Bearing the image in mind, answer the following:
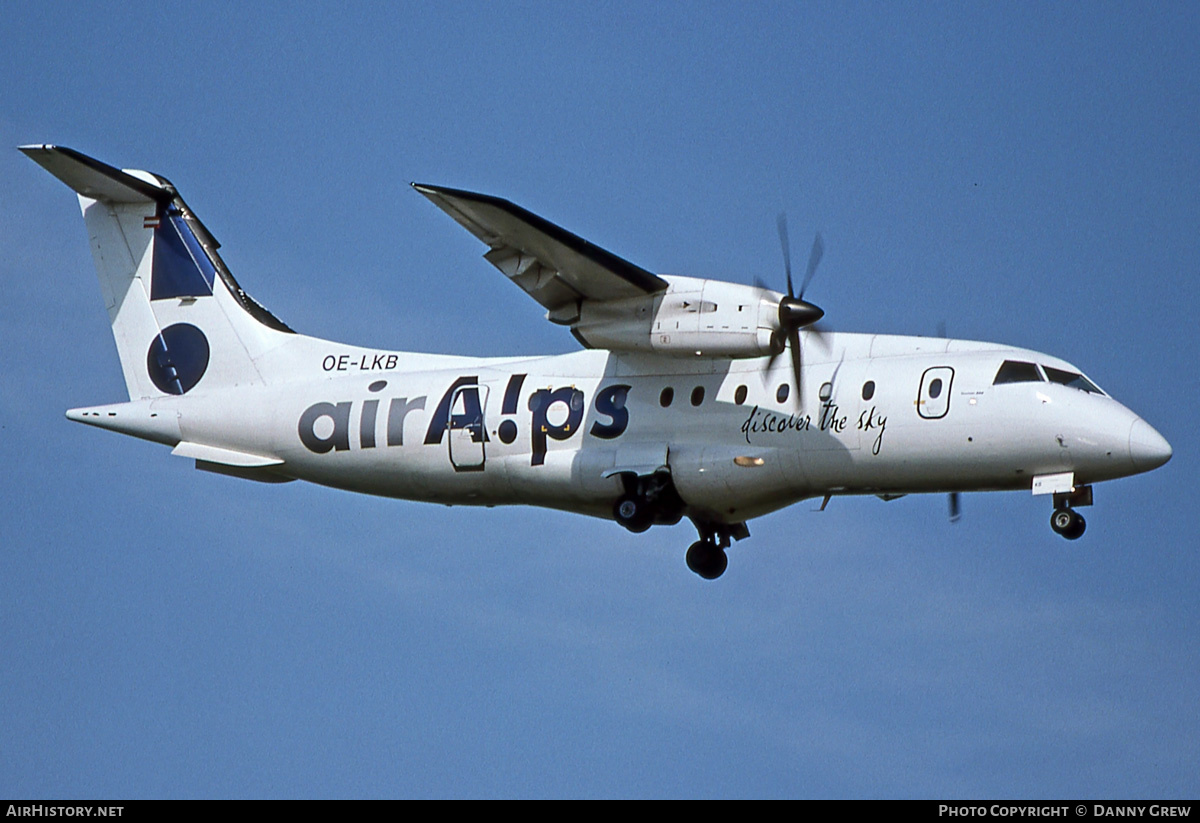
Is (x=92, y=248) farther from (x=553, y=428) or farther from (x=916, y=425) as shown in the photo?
(x=916, y=425)

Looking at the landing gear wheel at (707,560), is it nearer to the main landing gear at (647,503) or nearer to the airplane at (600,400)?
the airplane at (600,400)

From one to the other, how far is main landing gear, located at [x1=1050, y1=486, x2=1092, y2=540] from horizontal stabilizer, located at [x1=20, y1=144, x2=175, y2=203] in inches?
570

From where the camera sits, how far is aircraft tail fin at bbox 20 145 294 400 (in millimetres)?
25391

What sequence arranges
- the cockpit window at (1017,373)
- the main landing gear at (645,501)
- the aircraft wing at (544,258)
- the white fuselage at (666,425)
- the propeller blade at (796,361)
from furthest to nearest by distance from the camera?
the main landing gear at (645,501) → the propeller blade at (796,361) → the aircraft wing at (544,258) → the cockpit window at (1017,373) → the white fuselage at (666,425)

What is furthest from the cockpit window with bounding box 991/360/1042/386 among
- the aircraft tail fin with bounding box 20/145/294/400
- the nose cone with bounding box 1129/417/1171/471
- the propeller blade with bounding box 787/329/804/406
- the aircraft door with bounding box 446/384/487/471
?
the aircraft tail fin with bounding box 20/145/294/400

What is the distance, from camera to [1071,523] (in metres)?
20.2

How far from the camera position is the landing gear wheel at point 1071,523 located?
66.1ft

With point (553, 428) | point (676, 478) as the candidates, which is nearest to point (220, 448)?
point (553, 428)

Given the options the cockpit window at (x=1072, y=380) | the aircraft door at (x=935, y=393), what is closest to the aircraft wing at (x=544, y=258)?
the aircraft door at (x=935, y=393)

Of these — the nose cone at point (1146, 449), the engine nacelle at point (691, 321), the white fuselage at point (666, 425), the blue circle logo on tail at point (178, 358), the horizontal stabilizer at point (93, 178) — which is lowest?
the nose cone at point (1146, 449)

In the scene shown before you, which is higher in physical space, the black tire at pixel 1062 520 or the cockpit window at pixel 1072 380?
the cockpit window at pixel 1072 380

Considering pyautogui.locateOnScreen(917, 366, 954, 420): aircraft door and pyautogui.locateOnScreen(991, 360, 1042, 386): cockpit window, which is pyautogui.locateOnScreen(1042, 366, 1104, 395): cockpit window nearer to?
pyautogui.locateOnScreen(991, 360, 1042, 386): cockpit window

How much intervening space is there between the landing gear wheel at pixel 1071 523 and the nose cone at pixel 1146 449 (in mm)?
927

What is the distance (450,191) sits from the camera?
2042 centimetres
